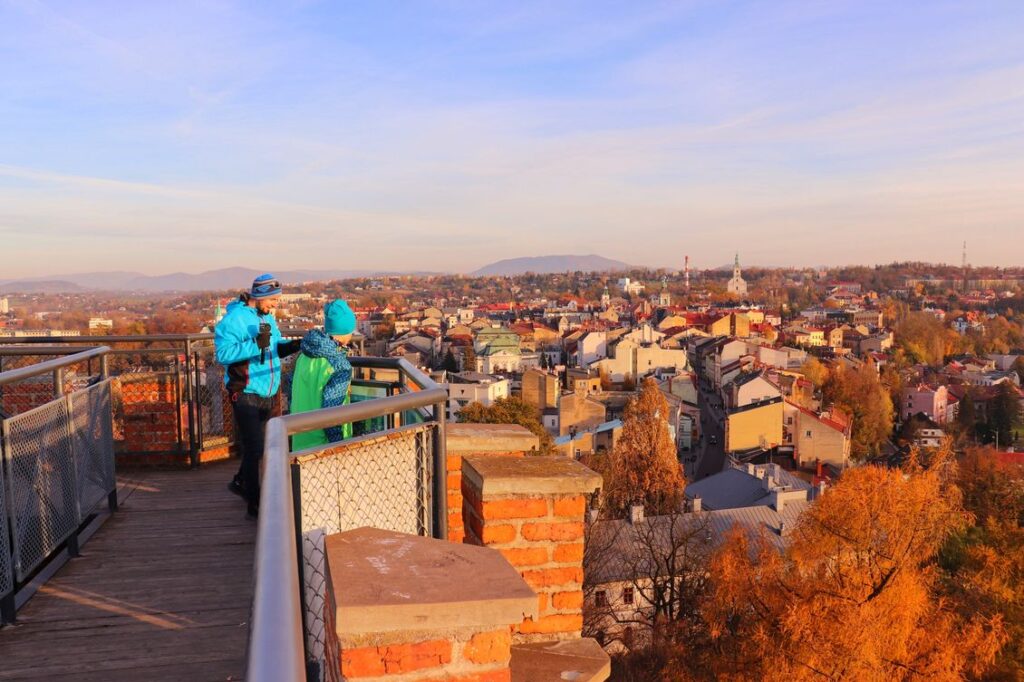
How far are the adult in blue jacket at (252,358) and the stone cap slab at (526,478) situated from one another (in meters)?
2.09

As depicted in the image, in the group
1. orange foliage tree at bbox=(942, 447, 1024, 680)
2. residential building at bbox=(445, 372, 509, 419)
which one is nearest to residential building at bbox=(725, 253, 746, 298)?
residential building at bbox=(445, 372, 509, 419)

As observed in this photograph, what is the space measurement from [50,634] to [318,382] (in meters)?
1.85

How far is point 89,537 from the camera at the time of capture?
5.30 meters

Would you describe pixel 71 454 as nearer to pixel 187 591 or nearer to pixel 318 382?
pixel 187 591

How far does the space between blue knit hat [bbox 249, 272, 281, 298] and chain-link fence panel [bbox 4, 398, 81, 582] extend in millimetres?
1368

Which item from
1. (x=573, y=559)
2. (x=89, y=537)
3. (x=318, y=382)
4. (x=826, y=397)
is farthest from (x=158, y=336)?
(x=826, y=397)

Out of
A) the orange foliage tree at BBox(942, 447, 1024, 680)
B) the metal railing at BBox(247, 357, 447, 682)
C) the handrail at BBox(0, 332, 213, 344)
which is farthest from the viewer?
the orange foliage tree at BBox(942, 447, 1024, 680)

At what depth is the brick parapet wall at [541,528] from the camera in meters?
3.80

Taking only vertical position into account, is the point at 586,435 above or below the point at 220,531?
below

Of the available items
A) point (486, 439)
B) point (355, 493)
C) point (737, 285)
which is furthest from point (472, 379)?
point (737, 285)

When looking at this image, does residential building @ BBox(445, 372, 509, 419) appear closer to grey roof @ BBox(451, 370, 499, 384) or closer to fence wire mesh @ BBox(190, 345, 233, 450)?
grey roof @ BBox(451, 370, 499, 384)

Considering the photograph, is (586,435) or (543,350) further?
(543,350)

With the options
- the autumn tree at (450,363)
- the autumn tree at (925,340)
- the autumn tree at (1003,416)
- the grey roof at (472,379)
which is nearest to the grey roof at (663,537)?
the grey roof at (472,379)

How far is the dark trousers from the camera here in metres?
5.48
